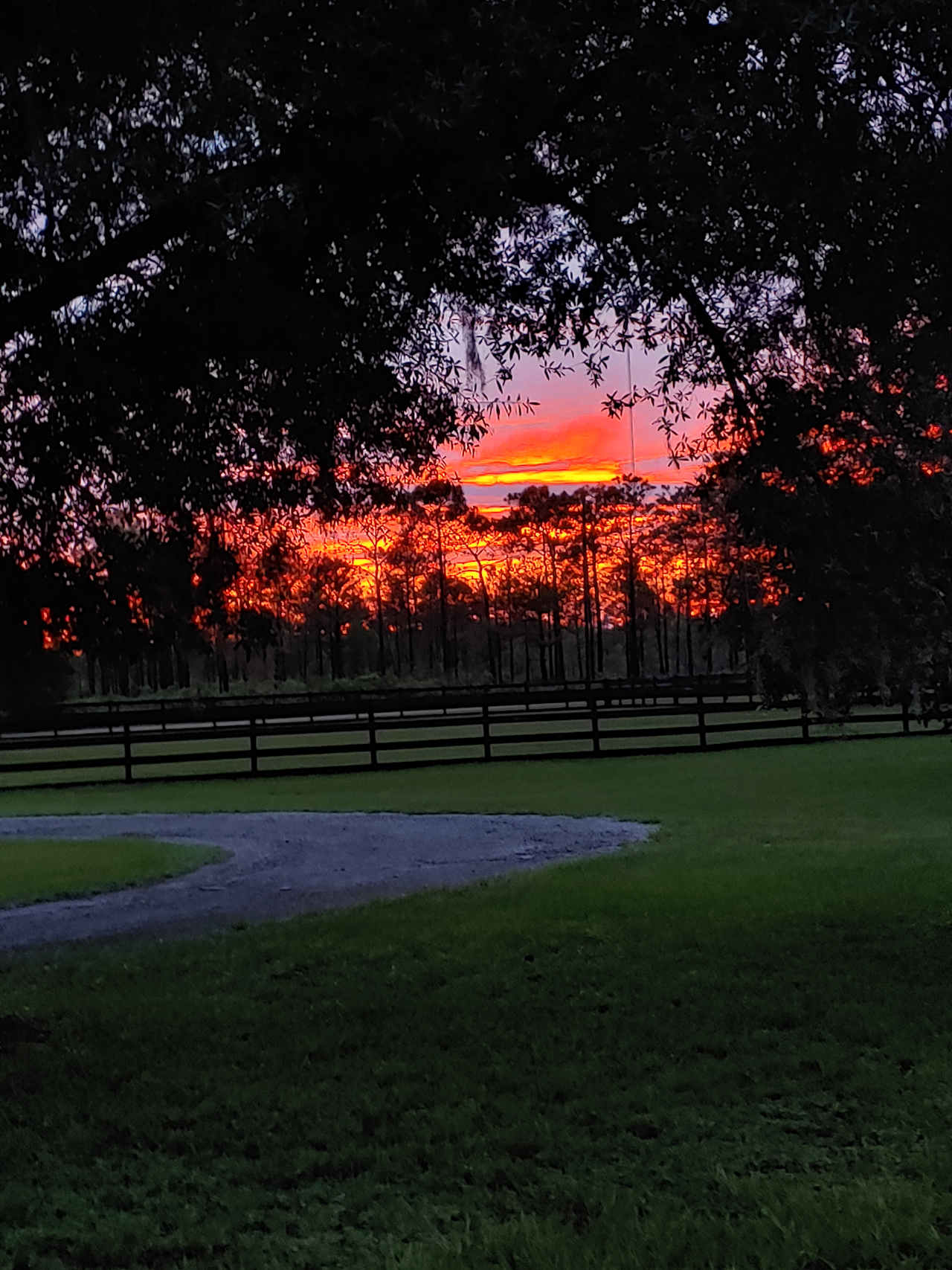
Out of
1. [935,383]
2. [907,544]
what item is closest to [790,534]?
[907,544]

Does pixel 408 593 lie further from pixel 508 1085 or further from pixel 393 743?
pixel 508 1085

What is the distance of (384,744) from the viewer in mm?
29078

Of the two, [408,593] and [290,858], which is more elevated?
[408,593]

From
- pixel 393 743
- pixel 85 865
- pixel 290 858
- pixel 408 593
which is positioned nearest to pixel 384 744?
pixel 393 743

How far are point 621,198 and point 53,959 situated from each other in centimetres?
701

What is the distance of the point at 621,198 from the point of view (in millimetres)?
7199

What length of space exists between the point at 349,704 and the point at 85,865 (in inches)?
839

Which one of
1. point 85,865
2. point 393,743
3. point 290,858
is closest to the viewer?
point 85,865

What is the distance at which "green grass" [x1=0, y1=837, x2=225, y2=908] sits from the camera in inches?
532

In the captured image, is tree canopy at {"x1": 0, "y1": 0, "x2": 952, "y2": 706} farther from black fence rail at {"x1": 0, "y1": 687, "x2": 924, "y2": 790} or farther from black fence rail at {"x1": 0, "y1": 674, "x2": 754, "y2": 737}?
black fence rail at {"x1": 0, "y1": 674, "x2": 754, "y2": 737}

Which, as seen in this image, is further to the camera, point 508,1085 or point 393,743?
point 393,743

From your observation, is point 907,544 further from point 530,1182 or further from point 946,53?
point 530,1182

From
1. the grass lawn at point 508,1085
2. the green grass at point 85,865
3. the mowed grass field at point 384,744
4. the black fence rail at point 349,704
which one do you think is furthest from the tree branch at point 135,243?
the black fence rail at point 349,704

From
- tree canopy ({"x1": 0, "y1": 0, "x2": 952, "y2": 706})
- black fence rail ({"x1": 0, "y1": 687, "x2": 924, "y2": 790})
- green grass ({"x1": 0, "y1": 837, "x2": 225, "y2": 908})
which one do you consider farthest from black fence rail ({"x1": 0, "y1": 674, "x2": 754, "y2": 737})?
tree canopy ({"x1": 0, "y1": 0, "x2": 952, "y2": 706})
